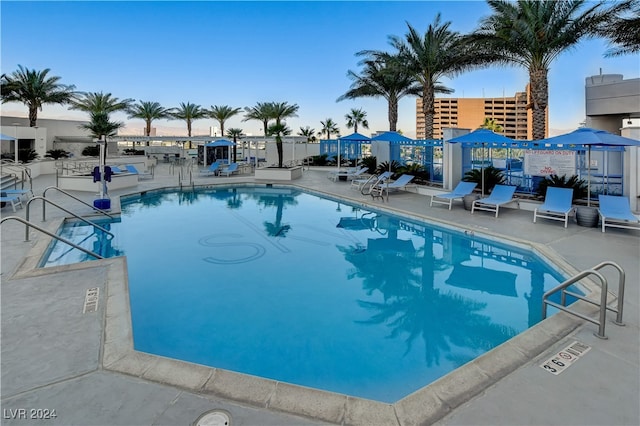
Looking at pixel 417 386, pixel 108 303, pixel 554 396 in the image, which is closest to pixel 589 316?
pixel 554 396

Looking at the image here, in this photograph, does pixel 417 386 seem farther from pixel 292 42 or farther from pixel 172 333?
pixel 292 42

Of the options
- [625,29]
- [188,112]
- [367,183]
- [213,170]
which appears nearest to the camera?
[625,29]

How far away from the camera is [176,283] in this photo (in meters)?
6.01

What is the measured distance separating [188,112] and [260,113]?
851 cm

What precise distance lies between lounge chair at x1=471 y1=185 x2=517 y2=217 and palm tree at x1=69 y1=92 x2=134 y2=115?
3086 cm

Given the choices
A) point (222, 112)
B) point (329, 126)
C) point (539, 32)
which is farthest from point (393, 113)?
point (329, 126)

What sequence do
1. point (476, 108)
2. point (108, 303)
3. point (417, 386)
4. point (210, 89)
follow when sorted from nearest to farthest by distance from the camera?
1. point (417, 386)
2. point (108, 303)
3. point (210, 89)
4. point (476, 108)

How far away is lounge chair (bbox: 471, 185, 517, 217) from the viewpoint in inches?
393

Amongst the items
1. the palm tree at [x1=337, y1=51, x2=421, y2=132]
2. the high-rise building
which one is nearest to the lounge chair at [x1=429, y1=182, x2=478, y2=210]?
the palm tree at [x1=337, y1=51, x2=421, y2=132]

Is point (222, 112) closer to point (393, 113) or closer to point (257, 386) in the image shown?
point (393, 113)

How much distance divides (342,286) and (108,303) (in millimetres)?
3406

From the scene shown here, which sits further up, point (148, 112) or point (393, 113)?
point (148, 112)

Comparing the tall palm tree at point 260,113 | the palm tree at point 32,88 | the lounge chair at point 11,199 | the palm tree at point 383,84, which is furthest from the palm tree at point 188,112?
the lounge chair at point 11,199

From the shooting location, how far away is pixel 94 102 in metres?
29.8
